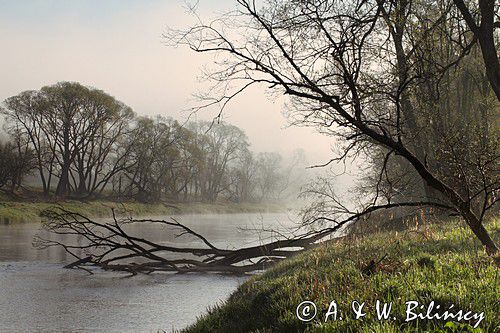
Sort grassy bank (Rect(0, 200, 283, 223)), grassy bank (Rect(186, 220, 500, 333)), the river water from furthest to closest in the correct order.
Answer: grassy bank (Rect(0, 200, 283, 223)), the river water, grassy bank (Rect(186, 220, 500, 333))

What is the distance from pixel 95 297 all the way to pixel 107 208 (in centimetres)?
3355

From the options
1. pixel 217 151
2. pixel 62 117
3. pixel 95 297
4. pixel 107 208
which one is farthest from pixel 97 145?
pixel 95 297

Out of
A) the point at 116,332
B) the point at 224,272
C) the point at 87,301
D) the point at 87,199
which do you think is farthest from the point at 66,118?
the point at 116,332

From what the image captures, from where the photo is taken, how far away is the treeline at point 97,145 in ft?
152

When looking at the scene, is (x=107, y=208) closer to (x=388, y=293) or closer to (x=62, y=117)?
(x=62, y=117)

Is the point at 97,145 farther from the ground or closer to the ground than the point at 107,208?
farther from the ground

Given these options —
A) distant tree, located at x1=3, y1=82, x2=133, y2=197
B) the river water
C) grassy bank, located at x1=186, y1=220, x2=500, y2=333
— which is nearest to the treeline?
distant tree, located at x1=3, y1=82, x2=133, y2=197

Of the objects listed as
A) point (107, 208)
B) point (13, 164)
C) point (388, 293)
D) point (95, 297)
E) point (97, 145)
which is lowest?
point (95, 297)

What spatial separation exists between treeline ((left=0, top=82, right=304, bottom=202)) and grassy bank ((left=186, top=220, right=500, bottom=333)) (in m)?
28.3

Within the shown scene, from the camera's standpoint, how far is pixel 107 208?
44938 millimetres

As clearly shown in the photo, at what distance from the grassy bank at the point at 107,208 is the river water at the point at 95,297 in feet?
12.3

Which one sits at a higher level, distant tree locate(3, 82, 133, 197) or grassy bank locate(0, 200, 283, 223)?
distant tree locate(3, 82, 133, 197)

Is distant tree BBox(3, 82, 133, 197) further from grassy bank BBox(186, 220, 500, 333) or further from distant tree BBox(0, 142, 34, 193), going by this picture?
grassy bank BBox(186, 220, 500, 333)

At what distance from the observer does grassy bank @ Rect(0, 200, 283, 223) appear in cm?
3406
